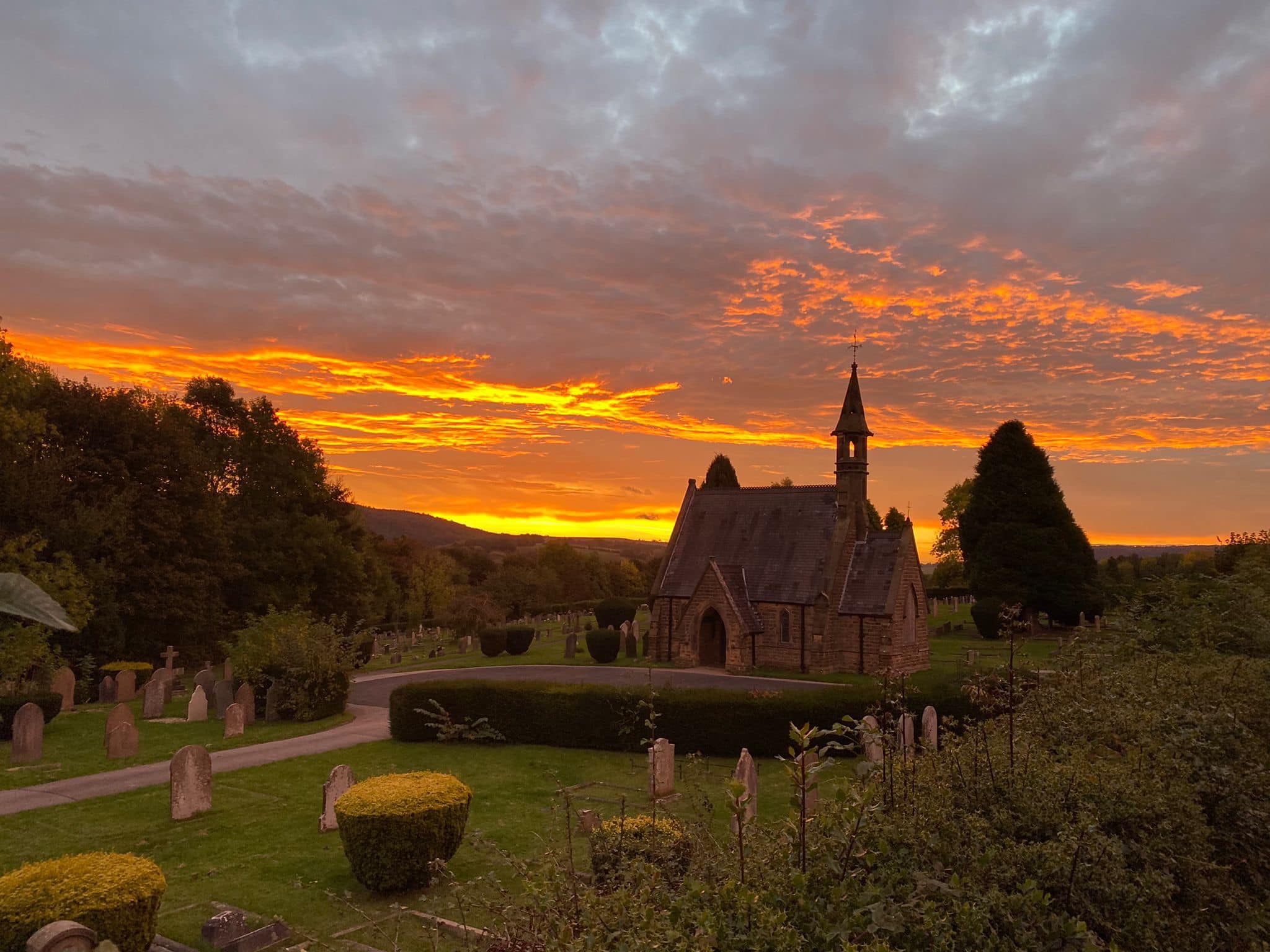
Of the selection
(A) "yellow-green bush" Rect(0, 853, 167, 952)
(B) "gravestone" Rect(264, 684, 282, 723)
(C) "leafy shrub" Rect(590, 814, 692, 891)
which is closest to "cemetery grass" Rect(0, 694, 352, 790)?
(B) "gravestone" Rect(264, 684, 282, 723)

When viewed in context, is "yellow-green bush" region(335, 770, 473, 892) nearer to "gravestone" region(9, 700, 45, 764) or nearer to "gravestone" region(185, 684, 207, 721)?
"gravestone" region(9, 700, 45, 764)

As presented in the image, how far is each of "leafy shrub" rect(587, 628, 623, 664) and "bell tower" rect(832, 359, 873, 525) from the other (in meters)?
12.1

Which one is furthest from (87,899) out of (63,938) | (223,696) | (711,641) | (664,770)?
(711,641)

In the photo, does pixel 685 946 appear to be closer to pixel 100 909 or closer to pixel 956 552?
pixel 100 909

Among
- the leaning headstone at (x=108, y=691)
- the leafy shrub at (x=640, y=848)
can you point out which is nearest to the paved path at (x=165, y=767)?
the leaning headstone at (x=108, y=691)

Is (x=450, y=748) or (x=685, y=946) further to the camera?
(x=450, y=748)

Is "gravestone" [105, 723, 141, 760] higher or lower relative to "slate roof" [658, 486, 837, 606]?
lower

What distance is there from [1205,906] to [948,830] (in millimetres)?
2320

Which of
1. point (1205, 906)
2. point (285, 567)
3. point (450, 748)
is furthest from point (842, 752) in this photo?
point (285, 567)

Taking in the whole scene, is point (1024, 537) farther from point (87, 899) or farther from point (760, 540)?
point (87, 899)

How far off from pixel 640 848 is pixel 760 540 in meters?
28.5

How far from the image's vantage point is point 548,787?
16.9 meters

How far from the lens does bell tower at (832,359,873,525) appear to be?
113ft

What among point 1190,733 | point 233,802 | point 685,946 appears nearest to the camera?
point 685,946
